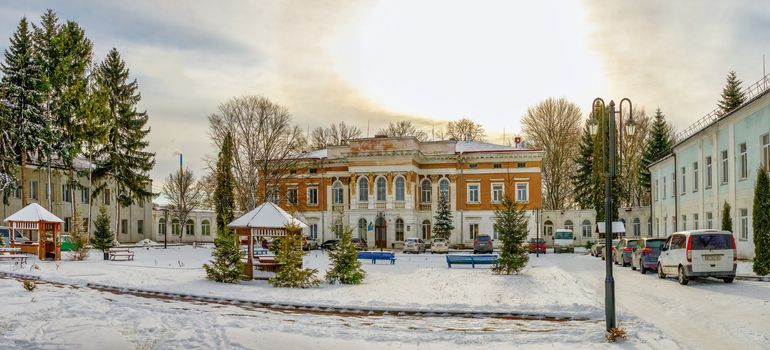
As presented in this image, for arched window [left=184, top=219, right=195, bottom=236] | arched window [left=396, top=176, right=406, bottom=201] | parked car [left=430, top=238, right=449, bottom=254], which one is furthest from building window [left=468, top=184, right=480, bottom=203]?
arched window [left=184, top=219, right=195, bottom=236]

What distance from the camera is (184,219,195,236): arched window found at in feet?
249

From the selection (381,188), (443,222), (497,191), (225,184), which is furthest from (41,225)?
(497,191)

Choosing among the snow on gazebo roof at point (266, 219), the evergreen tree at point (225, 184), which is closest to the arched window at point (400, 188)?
the evergreen tree at point (225, 184)

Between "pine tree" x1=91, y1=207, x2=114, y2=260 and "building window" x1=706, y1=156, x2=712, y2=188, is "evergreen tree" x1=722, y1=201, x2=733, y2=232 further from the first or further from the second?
"pine tree" x1=91, y1=207, x2=114, y2=260

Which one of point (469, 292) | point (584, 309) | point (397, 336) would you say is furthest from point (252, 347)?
point (469, 292)

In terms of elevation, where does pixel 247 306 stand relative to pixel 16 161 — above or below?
below

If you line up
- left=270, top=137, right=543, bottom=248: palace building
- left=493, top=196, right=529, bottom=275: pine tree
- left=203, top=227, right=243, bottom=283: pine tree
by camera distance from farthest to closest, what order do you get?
left=270, top=137, right=543, bottom=248: palace building → left=493, top=196, right=529, bottom=275: pine tree → left=203, top=227, right=243, bottom=283: pine tree

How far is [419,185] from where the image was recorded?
64188 mm

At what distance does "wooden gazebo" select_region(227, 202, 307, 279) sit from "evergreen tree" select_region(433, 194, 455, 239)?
37.8 metres

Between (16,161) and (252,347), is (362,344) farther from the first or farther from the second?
(16,161)

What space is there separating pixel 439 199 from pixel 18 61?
37.1m

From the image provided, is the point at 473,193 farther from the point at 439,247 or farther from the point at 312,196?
the point at 312,196

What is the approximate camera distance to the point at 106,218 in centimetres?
4034

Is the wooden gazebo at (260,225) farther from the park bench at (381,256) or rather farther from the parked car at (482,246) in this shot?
the parked car at (482,246)
